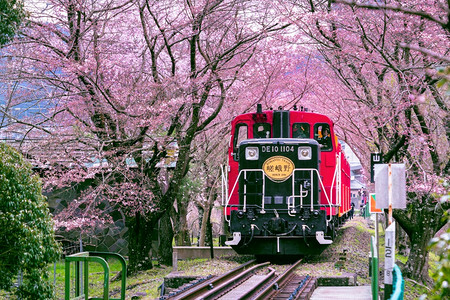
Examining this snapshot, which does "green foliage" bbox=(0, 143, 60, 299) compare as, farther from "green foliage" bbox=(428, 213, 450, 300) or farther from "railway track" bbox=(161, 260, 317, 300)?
"green foliage" bbox=(428, 213, 450, 300)

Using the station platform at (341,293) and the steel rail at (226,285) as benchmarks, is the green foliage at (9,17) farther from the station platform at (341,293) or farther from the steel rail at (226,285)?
the station platform at (341,293)

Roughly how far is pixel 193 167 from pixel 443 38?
1256 centimetres

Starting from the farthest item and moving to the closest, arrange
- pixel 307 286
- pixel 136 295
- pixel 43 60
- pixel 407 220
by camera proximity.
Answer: pixel 407 220 < pixel 43 60 < pixel 136 295 < pixel 307 286

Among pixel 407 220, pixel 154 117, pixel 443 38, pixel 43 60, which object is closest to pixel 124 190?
pixel 154 117

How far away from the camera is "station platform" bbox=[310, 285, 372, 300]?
28.9 feet

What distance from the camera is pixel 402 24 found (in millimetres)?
12477

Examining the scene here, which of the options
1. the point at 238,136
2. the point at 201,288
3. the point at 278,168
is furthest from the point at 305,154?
the point at 201,288

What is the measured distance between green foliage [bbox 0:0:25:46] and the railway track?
5.78 m

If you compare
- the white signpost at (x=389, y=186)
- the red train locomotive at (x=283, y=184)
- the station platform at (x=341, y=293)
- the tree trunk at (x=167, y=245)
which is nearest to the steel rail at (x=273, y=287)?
the station platform at (x=341, y=293)

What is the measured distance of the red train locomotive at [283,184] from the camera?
36.9ft

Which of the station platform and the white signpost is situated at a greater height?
the white signpost

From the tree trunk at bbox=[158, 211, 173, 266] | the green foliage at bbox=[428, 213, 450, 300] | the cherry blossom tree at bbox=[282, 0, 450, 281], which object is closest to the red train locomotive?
the cherry blossom tree at bbox=[282, 0, 450, 281]

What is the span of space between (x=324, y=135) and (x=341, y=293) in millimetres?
4288

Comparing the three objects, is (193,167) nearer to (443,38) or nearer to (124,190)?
(124,190)
